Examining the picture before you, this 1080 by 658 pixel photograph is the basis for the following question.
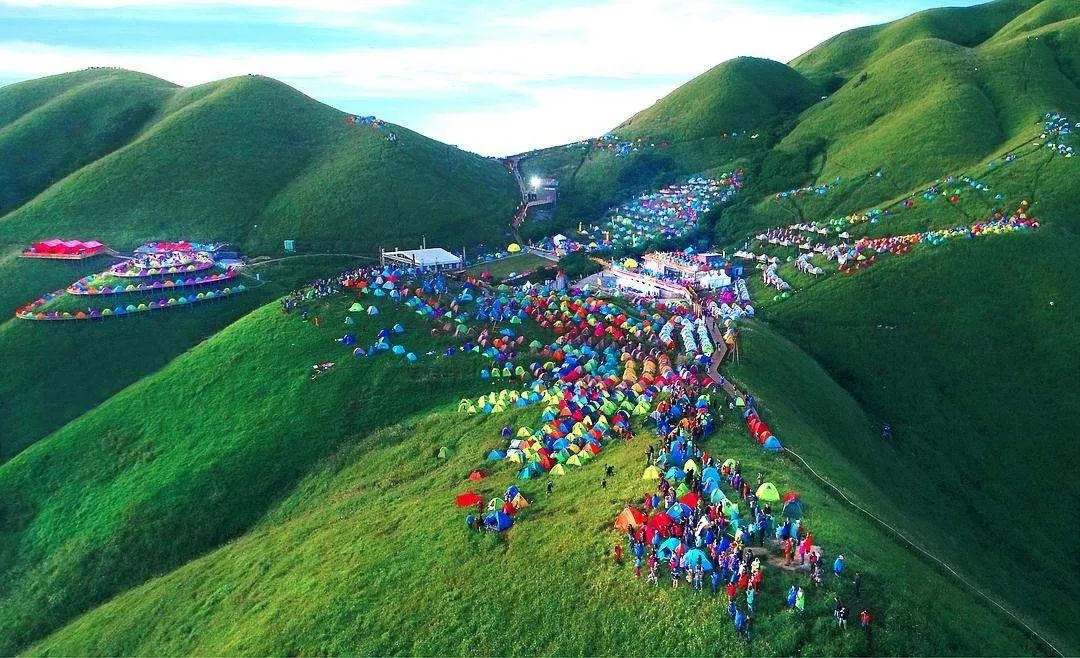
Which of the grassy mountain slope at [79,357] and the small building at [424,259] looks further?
the small building at [424,259]

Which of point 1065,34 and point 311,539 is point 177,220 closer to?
point 311,539

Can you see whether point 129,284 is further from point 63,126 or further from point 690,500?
point 690,500

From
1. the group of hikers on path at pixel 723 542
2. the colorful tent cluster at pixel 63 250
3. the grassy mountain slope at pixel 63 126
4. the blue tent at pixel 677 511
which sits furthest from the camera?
the grassy mountain slope at pixel 63 126

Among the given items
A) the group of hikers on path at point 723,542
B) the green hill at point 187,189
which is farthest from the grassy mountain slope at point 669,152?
the group of hikers on path at point 723,542

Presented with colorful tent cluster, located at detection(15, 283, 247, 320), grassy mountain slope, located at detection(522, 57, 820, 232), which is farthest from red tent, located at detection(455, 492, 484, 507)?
grassy mountain slope, located at detection(522, 57, 820, 232)

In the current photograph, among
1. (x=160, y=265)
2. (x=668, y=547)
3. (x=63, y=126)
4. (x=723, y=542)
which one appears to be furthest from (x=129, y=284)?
(x=723, y=542)

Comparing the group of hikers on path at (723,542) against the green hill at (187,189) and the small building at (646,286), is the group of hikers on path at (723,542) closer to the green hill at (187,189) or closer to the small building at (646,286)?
the small building at (646,286)

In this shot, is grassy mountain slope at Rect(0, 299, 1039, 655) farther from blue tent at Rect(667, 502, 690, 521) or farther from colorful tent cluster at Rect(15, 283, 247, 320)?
colorful tent cluster at Rect(15, 283, 247, 320)
